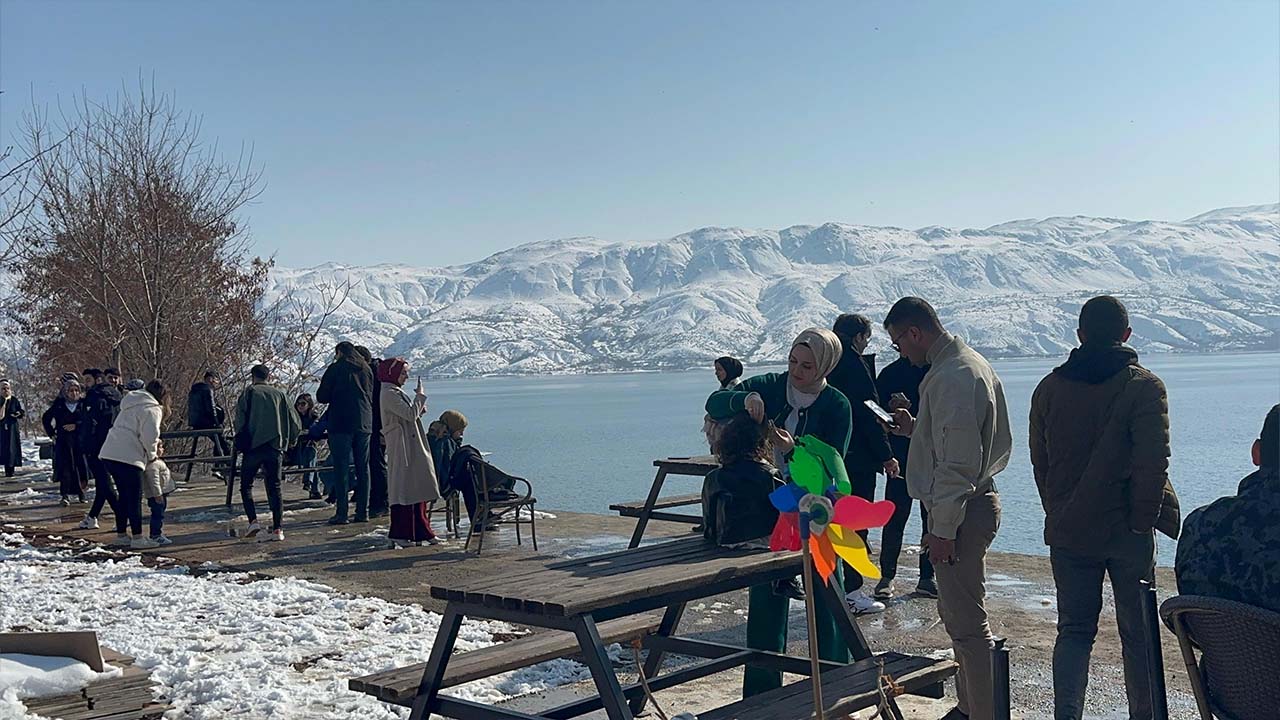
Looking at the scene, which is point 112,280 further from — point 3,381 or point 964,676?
point 964,676

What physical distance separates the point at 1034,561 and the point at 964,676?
546 centimetres

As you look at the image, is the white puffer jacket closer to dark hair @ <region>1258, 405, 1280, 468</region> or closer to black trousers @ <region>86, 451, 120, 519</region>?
black trousers @ <region>86, 451, 120, 519</region>

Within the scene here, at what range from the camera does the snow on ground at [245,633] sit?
5.77m

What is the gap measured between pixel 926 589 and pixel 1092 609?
3.40 m

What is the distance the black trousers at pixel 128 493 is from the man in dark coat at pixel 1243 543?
31.4 feet

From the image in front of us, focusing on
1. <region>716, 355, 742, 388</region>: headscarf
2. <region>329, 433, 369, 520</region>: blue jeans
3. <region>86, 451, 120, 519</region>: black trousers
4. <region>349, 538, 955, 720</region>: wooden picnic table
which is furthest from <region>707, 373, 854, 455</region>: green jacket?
<region>86, 451, 120, 519</region>: black trousers

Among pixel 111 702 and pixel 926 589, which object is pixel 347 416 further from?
pixel 111 702

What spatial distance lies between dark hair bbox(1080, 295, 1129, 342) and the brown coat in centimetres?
6

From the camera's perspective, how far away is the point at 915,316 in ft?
16.5

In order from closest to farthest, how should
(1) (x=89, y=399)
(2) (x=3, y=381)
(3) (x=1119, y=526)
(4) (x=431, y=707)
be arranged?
(4) (x=431, y=707)
(3) (x=1119, y=526)
(1) (x=89, y=399)
(2) (x=3, y=381)

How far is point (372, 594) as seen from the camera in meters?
8.67

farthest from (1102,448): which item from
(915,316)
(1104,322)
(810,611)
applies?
(810,611)

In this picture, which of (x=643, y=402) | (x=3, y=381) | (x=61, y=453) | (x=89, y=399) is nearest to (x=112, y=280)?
(x=3, y=381)

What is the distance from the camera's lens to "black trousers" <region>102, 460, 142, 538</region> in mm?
10852
